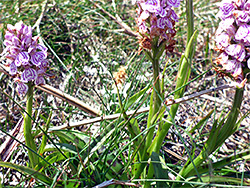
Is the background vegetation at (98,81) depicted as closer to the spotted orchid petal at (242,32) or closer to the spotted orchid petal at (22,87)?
the spotted orchid petal at (22,87)

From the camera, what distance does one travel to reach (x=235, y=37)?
3.39 ft

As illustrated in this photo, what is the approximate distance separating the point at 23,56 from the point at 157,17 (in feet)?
1.98

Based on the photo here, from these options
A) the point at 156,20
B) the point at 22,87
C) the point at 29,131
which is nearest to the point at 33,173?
the point at 29,131

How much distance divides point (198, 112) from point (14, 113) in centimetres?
134

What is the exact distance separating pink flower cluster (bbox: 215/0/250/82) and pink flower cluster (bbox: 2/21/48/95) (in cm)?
79

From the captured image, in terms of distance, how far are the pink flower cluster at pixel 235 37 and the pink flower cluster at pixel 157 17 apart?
0.20 meters

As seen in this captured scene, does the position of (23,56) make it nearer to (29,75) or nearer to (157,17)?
(29,75)

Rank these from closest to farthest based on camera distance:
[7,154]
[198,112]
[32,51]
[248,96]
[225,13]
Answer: [225,13] → [32,51] → [7,154] → [198,112] → [248,96]

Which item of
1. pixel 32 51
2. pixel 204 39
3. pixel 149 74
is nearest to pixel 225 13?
pixel 32 51

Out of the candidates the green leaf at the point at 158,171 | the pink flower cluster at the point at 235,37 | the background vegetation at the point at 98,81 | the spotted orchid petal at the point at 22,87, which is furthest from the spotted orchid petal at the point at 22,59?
the pink flower cluster at the point at 235,37

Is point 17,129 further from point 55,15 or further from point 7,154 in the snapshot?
point 55,15

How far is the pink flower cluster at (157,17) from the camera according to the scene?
103 cm

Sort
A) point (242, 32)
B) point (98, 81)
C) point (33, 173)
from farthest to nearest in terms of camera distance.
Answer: point (98, 81) → point (33, 173) → point (242, 32)

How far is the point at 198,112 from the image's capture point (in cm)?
189
